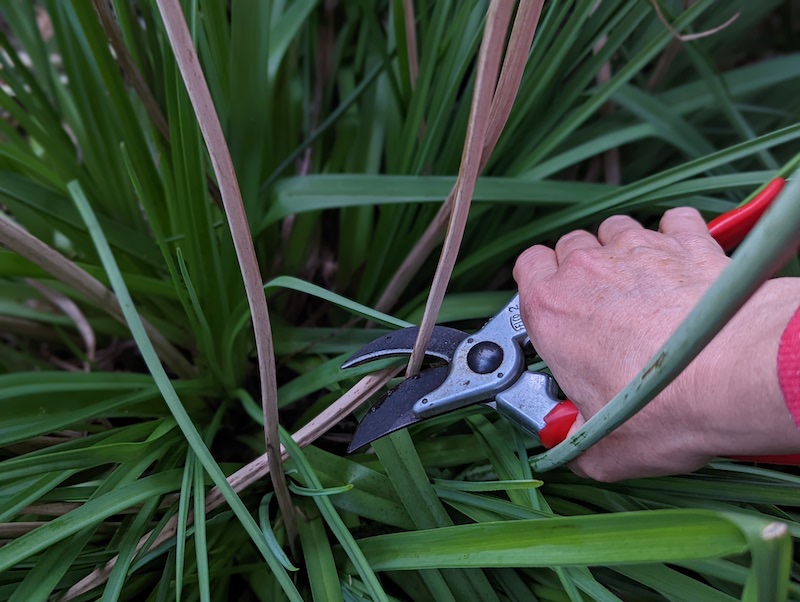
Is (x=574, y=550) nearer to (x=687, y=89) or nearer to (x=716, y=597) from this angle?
(x=716, y=597)

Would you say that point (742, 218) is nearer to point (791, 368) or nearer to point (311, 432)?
point (791, 368)

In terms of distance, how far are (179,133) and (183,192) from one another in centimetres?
5

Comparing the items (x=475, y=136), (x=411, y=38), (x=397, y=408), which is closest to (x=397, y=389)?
(x=397, y=408)

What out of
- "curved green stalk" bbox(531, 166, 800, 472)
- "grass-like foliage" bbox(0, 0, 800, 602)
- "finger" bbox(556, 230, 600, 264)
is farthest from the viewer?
"finger" bbox(556, 230, 600, 264)

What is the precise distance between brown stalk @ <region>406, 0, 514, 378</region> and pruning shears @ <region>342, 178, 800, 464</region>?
0.04 metres

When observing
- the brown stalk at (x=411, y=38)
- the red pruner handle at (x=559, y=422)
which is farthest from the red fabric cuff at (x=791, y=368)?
the brown stalk at (x=411, y=38)

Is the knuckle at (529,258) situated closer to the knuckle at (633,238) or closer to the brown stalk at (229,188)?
the knuckle at (633,238)

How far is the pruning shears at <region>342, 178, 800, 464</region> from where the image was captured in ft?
1.50

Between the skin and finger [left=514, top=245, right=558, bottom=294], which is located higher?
finger [left=514, top=245, right=558, bottom=294]

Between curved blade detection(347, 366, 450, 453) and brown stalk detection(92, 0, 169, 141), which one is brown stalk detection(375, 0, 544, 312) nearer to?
curved blade detection(347, 366, 450, 453)

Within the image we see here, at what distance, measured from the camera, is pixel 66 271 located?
0.50m

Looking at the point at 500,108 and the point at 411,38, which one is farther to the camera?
the point at 411,38

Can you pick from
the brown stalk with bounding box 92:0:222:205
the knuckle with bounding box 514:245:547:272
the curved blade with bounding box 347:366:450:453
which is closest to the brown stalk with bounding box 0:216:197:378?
the brown stalk with bounding box 92:0:222:205

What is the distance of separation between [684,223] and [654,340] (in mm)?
188
